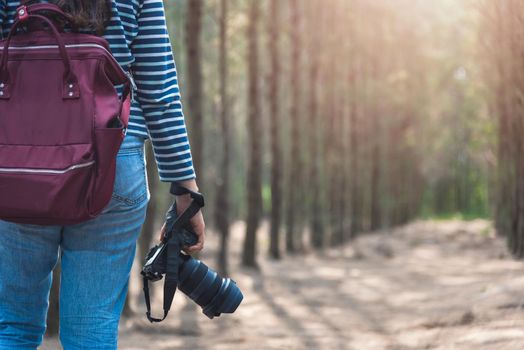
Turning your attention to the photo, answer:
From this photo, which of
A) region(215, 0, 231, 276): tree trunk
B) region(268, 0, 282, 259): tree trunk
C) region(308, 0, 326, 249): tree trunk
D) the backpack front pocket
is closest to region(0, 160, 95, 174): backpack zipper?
the backpack front pocket

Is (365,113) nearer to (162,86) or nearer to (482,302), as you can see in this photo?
(482,302)

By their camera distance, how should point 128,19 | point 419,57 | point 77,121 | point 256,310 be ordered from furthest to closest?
point 419,57 → point 256,310 → point 128,19 → point 77,121

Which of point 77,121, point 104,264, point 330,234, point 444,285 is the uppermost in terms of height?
point 77,121

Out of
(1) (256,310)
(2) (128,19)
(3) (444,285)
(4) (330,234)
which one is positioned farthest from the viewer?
(4) (330,234)

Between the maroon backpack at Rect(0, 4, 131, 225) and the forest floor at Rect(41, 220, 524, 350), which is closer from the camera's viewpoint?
the maroon backpack at Rect(0, 4, 131, 225)

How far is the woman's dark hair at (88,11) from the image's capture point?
7.84 ft

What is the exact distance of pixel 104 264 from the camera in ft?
8.03

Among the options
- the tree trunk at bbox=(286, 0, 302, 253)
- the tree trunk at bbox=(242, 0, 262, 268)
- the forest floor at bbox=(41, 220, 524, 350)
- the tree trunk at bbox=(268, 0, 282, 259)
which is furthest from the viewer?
the tree trunk at bbox=(286, 0, 302, 253)

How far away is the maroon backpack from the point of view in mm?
2279

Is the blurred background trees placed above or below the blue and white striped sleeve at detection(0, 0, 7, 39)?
below

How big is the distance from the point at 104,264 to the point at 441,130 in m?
45.2

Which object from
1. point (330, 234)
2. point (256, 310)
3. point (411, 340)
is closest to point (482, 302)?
Answer: point (411, 340)

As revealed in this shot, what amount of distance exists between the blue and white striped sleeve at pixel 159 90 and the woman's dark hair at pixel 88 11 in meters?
0.18

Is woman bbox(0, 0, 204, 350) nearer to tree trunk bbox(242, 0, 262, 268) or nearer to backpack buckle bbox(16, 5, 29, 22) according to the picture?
backpack buckle bbox(16, 5, 29, 22)
